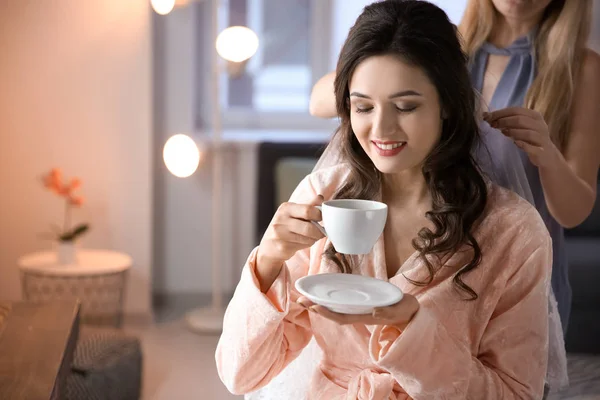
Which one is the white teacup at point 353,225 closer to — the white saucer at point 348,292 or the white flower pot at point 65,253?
the white saucer at point 348,292

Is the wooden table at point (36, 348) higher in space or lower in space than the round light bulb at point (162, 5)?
lower

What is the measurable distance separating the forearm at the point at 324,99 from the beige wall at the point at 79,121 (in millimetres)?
1966

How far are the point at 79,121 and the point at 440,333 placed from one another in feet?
8.81

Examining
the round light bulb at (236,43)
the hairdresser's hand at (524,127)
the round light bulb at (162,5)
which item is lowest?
the hairdresser's hand at (524,127)

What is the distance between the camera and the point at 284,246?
1.26 m

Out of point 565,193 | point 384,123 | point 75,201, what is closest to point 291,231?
point 384,123

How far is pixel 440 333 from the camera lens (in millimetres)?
1263

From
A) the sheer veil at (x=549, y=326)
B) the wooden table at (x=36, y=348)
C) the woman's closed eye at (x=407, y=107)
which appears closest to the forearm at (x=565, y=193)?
the sheer veil at (x=549, y=326)

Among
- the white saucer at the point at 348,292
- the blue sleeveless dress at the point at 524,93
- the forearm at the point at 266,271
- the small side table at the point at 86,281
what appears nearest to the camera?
the white saucer at the point at 348,292

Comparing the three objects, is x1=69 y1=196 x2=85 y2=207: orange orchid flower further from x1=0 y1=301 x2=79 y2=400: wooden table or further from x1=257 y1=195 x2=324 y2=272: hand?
x1=257 y1=195 x2=324 y2=272: hand

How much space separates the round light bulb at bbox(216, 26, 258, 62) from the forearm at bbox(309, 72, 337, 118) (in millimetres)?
1743

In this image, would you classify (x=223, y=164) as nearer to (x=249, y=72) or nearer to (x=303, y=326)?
(x=249, y=72)

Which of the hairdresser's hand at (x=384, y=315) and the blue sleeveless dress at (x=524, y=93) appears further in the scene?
the blue sleeveless dress at (x=524, y=93)

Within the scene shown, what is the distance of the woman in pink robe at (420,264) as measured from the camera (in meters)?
1.27
